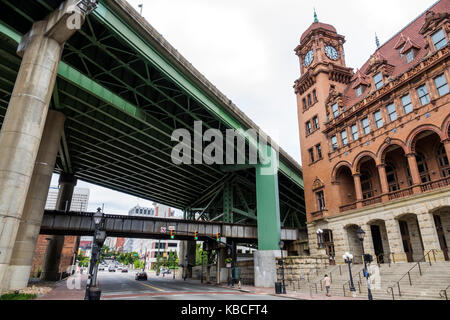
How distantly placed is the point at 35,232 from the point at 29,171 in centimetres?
1074

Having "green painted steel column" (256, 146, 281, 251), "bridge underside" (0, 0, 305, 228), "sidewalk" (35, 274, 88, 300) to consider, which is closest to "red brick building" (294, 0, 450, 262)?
"green painted steel column" (256, 146, 281, 251)

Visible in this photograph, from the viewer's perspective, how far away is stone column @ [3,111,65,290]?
22375 millimetres

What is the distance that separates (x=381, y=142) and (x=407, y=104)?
14.2 ft

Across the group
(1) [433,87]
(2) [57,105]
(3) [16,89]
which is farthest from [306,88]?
(3) [16,89]

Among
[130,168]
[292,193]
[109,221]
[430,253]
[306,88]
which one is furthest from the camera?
[292,193]

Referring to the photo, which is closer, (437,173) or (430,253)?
(430,253)

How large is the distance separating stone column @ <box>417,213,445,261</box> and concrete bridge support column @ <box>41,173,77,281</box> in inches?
1710

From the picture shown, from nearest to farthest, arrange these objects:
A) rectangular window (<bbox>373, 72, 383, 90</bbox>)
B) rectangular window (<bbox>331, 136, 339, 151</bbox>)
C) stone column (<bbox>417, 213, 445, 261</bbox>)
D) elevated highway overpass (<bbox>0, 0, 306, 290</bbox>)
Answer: elevated highway overpass (<bbox>0, 0, 306, 290</bbox>) < stone column (<bbox>417, 213, 445, 261</bbox>) < rectangular window (<bbox>373, 72, 383, 90</bbox>) < rectangular window (<bbox>331, 136, 339, 151</bbox>)

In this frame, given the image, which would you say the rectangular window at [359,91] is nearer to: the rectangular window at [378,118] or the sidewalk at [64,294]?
the rectangular window at [378,118]

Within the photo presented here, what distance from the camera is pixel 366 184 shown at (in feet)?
A: 113

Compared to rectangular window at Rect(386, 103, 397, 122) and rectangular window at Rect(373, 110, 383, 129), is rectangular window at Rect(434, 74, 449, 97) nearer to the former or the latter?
rectangular window at Rect(386, 103, 397, 122)

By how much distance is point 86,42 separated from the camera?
84.2 feet

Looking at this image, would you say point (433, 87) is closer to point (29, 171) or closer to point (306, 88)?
point (306, 88)

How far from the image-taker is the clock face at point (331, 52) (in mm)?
41562
